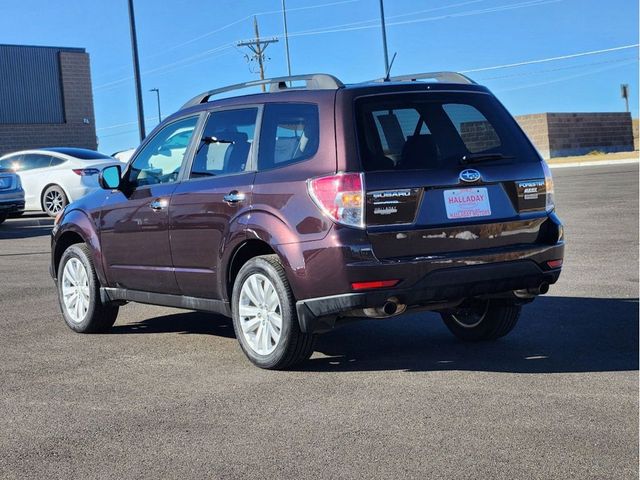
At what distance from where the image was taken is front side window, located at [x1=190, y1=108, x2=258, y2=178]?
6547 mm

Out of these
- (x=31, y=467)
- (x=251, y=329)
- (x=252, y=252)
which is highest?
(x=252, y=252)

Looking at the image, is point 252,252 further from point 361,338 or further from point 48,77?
point 48,77

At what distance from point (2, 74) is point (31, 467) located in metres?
42.6

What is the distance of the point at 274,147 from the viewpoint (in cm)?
631

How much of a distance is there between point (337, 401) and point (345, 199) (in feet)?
3.85

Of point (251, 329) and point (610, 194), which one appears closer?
point (251, 329)

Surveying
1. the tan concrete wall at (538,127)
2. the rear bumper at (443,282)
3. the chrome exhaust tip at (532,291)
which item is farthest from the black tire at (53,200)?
the tan concrete wall at (538,127)

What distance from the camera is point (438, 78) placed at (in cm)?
662

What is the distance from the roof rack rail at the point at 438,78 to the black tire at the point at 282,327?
1.51 metres

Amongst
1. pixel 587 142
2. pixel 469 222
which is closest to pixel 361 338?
pixel 469 222


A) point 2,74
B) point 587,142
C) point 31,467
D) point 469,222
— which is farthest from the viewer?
point 587,142

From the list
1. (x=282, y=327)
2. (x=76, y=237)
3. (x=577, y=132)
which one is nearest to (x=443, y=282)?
(x=282, y=327)

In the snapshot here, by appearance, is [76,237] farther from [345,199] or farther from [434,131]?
[434,131]

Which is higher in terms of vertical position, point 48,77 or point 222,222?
point 48,77
